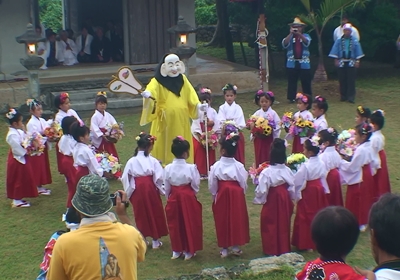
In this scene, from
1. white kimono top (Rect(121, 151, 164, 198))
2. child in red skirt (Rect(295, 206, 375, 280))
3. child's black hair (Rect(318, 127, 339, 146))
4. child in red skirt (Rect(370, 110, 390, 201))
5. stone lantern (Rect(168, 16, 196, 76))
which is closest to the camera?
child in red skirt (Rect(295, 206, 375, 280))

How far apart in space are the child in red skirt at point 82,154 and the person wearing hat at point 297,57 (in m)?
7.40

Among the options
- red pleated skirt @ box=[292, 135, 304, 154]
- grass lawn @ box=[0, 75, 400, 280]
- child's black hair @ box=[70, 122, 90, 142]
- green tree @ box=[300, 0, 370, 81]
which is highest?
green tree @ box=[300, 0, 370, 81]

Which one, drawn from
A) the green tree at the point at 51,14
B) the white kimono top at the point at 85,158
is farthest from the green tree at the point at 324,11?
the green tree at the point at 51,14

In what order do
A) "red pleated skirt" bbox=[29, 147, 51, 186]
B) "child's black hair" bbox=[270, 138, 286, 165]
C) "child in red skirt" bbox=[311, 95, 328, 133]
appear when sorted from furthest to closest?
"red pleated skirt" bbox=[29, 147, 51, 186] → "child in red skirt" bbox=[311, 95, 328, 133] → "child's black hair" bbox=[270, 138, 286, 165]

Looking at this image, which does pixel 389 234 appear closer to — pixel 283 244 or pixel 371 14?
pixel 283 244

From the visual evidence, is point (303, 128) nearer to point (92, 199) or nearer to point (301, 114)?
point (301, 114)

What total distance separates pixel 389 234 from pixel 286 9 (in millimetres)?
13810

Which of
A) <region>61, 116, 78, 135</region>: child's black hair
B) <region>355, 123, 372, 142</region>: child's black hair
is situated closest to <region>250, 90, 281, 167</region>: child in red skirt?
<region>355, 123, 372, 142</region>: child's black hair

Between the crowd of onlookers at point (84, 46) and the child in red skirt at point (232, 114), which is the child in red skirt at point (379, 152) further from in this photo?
the crowd of onlookers at point (84, 46)

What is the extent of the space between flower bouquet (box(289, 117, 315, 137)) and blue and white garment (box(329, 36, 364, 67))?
577cm

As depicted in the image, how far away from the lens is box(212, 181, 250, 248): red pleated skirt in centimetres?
677

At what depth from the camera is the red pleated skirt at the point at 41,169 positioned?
356 inches

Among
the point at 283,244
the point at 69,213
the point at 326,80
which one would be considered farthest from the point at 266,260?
the point at 326,80

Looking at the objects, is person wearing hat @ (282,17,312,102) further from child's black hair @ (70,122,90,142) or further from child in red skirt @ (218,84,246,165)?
child's black hair @ (70,122,90,142)
